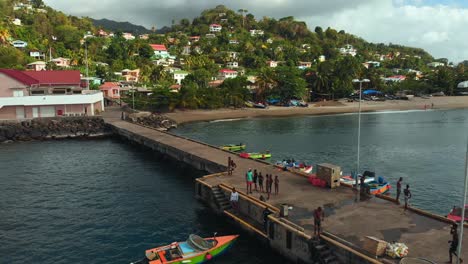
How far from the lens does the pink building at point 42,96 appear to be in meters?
74.7

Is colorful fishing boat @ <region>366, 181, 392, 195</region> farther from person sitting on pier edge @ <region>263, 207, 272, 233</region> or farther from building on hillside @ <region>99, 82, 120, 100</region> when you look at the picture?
building on hillside @ <region>99, 82, 120, 100</region>

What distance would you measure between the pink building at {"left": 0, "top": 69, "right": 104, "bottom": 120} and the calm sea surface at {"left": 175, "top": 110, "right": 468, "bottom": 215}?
2155 cm

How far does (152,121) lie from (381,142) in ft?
154

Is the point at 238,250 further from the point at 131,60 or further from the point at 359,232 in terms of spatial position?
the point at 131,60

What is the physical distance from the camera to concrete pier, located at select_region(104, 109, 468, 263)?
20.5 metres

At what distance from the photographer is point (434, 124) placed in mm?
90562

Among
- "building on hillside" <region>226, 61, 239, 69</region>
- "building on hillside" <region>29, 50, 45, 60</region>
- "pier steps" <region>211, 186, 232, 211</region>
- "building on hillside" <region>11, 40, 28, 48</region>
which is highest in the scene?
"building on hillside" <region>11, 40, 28, 48</region>

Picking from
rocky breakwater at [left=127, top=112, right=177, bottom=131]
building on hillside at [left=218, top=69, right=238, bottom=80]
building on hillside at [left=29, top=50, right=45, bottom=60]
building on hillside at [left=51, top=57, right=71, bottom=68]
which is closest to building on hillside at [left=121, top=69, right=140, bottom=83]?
building on hillside at [left=51, top=57, right=71, bottom=68]

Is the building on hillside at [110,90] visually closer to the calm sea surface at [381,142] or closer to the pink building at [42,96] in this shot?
the pink building at [42,96]

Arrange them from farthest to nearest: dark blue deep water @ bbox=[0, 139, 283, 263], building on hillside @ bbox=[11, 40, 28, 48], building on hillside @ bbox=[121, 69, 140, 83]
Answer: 1. building on hillside @ bbox=[11, 40, 28, 48]
2. building on hillside @ bbox=[121, 69, 140, 83]
3. dark blue deep water @ bbox=[0, 139, 283, 263]

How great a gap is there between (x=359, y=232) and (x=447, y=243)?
4538mm

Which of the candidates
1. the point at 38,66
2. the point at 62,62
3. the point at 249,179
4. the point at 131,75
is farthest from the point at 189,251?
the point at 62,62

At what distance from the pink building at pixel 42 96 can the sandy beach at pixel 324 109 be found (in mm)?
23466

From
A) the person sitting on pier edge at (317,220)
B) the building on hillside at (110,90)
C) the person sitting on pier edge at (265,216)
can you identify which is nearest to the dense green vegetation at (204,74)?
the building on hillside at (110,90)
